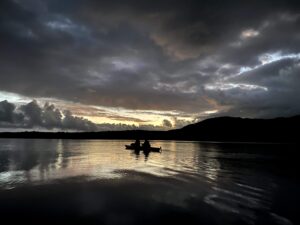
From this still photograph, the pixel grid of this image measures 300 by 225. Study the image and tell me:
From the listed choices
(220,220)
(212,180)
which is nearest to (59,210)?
(220,220)

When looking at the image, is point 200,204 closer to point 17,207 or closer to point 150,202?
point 150,202

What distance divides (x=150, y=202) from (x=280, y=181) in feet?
69.9

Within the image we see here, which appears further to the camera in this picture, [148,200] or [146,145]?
[146,145]

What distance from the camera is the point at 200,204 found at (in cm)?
2462

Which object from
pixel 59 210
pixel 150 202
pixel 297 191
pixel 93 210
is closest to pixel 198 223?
pixel 150 202

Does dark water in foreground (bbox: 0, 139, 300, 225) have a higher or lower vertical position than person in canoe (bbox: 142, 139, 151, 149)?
lower

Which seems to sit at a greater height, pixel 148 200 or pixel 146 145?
pixel 146 145

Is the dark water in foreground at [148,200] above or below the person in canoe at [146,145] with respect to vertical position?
below

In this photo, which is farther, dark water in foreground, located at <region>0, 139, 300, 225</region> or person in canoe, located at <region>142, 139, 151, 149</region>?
person in canoe, located at <region>142, 139, 151, 149</region>

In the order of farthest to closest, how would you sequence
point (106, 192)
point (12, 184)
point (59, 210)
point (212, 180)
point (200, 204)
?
point (212, 180)
point (12, 184)
point (106, 192)
point (200, 204)
point (59, 210)

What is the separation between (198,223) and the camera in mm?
19297

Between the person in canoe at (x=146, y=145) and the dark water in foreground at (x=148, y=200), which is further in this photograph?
the person in canoe at (x=146, y=145)

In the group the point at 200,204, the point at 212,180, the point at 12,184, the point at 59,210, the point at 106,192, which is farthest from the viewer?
the point at 212,180

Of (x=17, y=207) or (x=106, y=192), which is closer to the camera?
(x=17, y=207)
